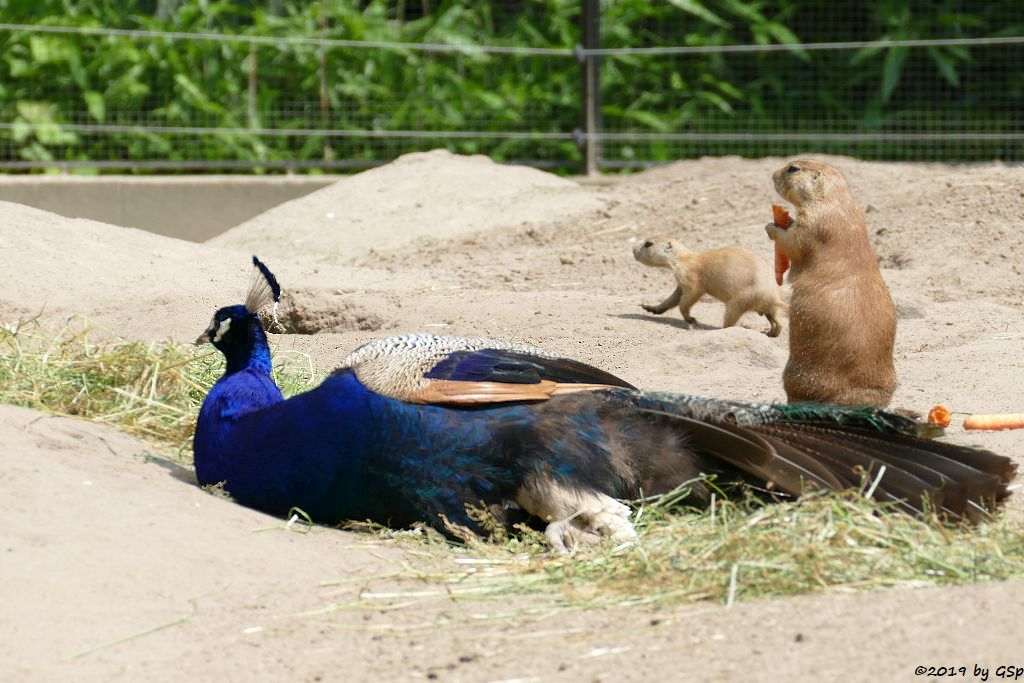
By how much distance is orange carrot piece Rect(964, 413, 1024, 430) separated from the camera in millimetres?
5074

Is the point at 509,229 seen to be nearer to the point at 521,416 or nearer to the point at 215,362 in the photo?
the point at 215,362

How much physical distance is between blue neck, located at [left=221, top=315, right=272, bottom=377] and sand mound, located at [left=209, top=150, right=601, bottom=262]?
581 cm

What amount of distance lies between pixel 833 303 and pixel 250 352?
2076mm

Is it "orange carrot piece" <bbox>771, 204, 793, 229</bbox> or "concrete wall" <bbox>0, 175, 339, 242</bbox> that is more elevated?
"orange carrot piece" <bbox>771, 204, 793, 229</bbox>

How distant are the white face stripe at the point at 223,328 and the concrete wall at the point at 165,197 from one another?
26.4 feet

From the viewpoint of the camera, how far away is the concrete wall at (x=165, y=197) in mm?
11914

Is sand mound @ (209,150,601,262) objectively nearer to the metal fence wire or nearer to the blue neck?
the metal fence wire

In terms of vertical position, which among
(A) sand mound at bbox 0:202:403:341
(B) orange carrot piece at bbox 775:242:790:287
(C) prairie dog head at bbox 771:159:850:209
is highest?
(C) prairie dog head at bbox 771:159:850:209

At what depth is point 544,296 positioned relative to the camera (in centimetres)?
779

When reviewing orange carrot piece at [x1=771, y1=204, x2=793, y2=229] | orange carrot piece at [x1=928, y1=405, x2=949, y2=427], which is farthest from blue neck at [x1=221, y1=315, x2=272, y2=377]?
orange carrot piece at [x1=928, y1=405, x2=949, y2=427]

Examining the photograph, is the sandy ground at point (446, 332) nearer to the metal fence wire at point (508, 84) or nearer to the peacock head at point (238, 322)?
the peacock head at point (238, 322)

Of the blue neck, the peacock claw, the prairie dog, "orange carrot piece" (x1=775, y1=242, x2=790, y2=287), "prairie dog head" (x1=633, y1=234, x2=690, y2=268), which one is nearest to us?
the peacock claw

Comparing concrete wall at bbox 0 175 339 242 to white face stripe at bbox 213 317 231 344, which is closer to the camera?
white face stripe at bbox 213 317 231 344

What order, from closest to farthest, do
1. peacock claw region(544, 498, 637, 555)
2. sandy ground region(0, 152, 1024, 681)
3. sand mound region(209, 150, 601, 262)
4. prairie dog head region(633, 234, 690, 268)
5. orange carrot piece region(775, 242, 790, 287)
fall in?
1. sandy ground region(0, 152, 1024, 681)
2. peacock claw region(544, 498, 637, 555)
3. orange carrot piece region(775, 242, 790, 287)
4. prairie dog head region(633, 234, 690, 268)
5. sand mound region(209, 150, 601, 262)
